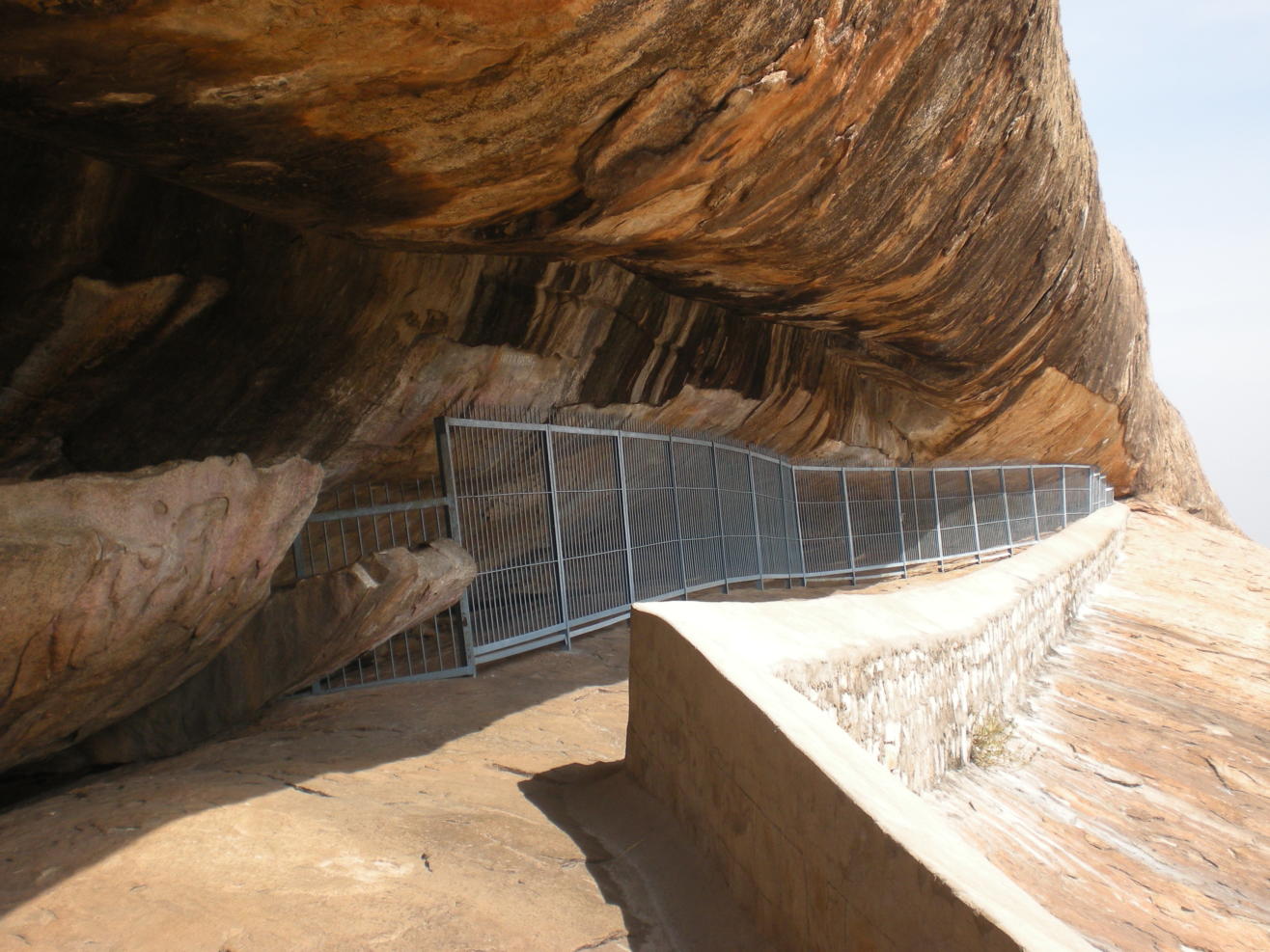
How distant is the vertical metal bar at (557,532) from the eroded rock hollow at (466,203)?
1.75 feet

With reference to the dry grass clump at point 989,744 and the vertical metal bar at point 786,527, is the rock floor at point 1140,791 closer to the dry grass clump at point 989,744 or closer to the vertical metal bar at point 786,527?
the dry grass clump at point 989,744

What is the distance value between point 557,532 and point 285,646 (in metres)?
2.47

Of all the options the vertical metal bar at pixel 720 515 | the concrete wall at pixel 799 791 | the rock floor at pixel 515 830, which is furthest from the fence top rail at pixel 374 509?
the vertical metal bar at pixel 720 515

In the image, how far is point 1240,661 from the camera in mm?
10562

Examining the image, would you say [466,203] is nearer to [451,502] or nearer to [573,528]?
[451,502]

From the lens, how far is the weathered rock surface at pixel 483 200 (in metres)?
3.53

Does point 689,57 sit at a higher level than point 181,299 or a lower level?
higher

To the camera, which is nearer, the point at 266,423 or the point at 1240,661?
the point at 266,423

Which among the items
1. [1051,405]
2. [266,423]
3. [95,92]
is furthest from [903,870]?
[1051,405]

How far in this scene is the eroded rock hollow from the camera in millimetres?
3531

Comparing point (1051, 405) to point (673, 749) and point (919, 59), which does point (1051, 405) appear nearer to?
point (919, 59)

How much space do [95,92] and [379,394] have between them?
3.25 m

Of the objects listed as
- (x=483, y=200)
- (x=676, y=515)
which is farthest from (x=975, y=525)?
(x=483, y=200)

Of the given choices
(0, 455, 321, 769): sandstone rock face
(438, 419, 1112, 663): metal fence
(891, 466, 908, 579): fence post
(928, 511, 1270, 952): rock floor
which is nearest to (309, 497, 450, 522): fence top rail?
(438, 419, 1112, 663): metal fence
